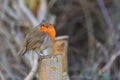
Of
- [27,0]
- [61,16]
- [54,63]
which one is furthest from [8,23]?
[54,63]

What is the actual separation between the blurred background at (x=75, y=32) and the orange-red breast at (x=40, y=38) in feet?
2.84

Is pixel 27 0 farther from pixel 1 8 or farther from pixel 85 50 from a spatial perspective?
pixel 85 50

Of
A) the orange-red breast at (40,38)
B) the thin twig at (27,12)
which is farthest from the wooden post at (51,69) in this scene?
the thin twig at (27,12)

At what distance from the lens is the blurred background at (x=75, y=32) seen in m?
4.00

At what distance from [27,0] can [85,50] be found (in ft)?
2.97

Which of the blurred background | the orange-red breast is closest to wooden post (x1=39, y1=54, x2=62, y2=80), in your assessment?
the orange-red breast

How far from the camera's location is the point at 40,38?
2.71 meters

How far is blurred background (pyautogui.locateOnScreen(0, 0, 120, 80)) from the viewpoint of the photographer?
4000 mm

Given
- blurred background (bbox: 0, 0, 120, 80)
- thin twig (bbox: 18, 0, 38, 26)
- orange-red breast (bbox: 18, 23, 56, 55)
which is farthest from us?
thin twig (bbox: 18, 0, 38, 26)

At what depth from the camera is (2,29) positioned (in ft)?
14.3

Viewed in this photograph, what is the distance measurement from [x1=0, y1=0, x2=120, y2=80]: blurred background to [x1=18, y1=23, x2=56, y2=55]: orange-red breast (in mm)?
864

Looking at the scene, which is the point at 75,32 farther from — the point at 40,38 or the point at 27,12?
the point at 40,38

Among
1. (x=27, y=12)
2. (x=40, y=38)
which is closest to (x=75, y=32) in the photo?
(x=27, y=12)

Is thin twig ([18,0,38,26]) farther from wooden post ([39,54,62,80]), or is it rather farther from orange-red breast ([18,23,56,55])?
wooden post ([39,54,62,80])
